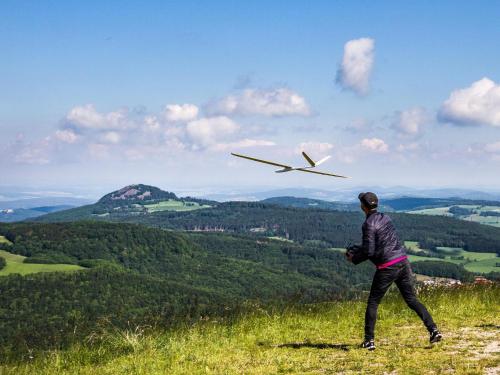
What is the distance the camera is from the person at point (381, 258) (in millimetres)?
8898

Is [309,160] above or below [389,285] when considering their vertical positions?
above

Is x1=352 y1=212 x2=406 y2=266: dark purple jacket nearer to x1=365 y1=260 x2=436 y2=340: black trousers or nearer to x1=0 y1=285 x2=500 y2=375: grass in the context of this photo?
x1=365 y1=260 x2=436 y2=340: black trousers

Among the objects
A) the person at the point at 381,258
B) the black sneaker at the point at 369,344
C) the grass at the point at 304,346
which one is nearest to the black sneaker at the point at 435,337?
the person at the point at 381,258

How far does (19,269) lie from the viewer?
198 meters

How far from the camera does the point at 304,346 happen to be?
9844 mm

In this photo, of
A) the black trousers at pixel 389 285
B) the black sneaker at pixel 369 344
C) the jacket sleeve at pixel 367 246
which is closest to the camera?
the jacket sleeve at pixel 367 246

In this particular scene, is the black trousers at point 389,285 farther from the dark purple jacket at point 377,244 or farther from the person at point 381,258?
the dark purple jacket at point 377,244

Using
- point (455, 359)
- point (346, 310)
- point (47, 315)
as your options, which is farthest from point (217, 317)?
point (47, 315)

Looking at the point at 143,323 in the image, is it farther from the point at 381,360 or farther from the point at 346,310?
the point at 381,360

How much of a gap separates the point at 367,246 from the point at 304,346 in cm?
252

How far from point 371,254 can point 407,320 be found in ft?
12.7

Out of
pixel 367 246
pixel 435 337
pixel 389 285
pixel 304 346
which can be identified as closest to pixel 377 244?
pixel 367 246

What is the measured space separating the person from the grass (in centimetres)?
53

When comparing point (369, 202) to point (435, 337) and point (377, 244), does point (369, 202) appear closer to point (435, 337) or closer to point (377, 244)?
point (377, 244)
